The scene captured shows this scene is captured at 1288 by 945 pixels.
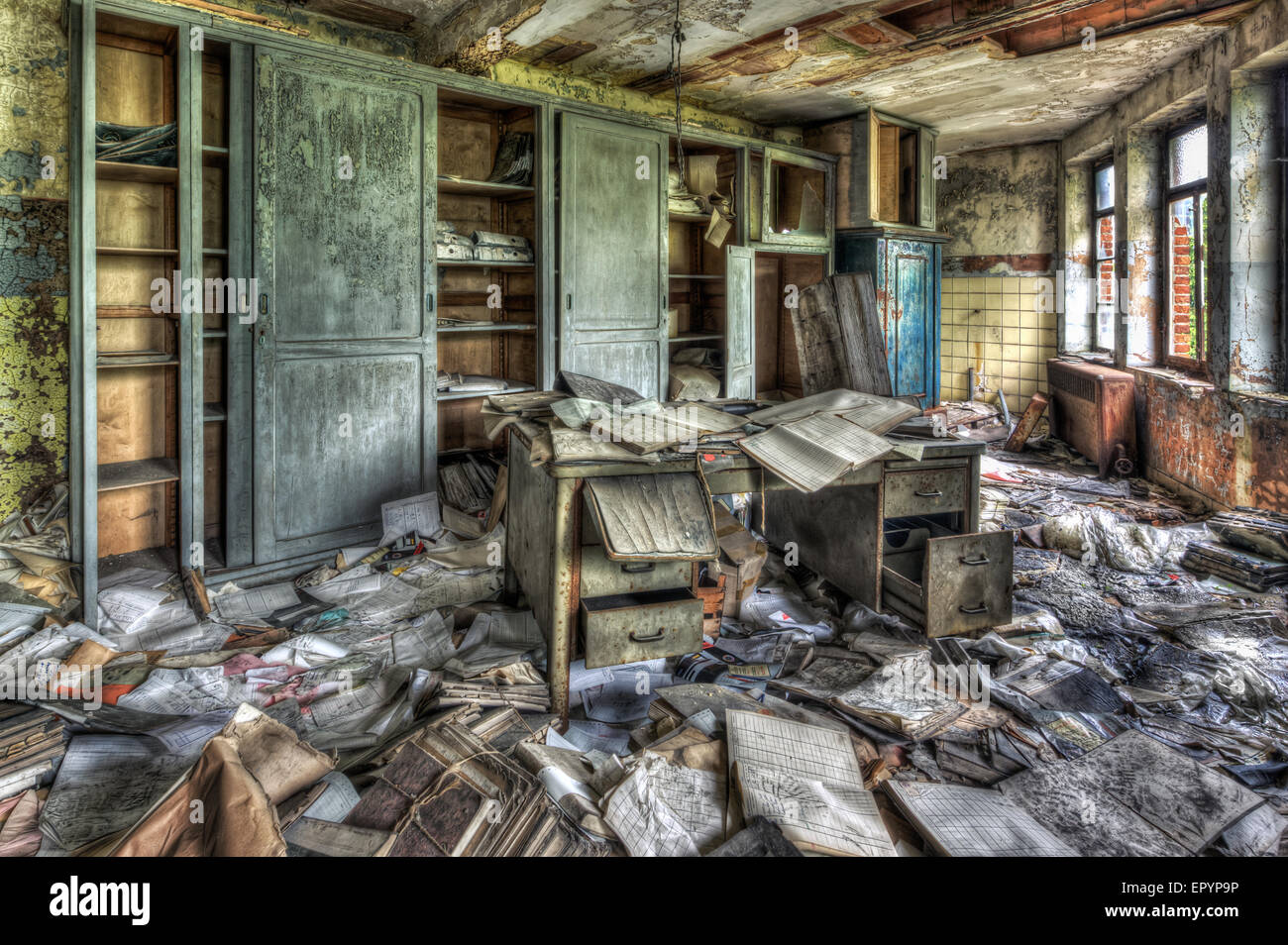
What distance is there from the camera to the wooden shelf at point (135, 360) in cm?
324

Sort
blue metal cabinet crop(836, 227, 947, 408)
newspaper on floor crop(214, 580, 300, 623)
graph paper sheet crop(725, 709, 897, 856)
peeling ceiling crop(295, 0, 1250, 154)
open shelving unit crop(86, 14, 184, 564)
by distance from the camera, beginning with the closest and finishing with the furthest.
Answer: graph paper sheet crop(725, 709, 897, 856), newspaper on floor crop(214, 580, 300, 623), open shelving unit crop(86, 14, 184, 564), peeling ceiling crop(295, 0, 1250, 154), blue metal cabinet crop(836, 227, 947, 408)

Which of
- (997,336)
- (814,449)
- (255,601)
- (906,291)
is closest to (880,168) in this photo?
(906,291)

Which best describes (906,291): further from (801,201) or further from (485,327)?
(485,327)

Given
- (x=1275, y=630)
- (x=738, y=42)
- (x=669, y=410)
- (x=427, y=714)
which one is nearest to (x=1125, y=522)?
(x=1275, y=630)

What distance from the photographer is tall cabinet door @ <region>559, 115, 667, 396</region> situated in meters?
4.75

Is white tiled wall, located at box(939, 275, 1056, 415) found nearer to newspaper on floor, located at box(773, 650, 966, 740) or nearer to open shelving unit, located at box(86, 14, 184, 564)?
newspaper on floor, located at box(773, 650, 966, 740)

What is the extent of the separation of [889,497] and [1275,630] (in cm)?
173

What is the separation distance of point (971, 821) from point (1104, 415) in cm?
527

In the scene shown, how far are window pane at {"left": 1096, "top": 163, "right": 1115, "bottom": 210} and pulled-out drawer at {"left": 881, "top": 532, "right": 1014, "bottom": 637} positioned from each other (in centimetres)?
641

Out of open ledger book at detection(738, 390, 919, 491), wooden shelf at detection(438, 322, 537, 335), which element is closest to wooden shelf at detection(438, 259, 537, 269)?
wooden shelf at detection(438, 322, 537, 335)

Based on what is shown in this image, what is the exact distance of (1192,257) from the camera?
5871mm

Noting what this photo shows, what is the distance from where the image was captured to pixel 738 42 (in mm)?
4703
